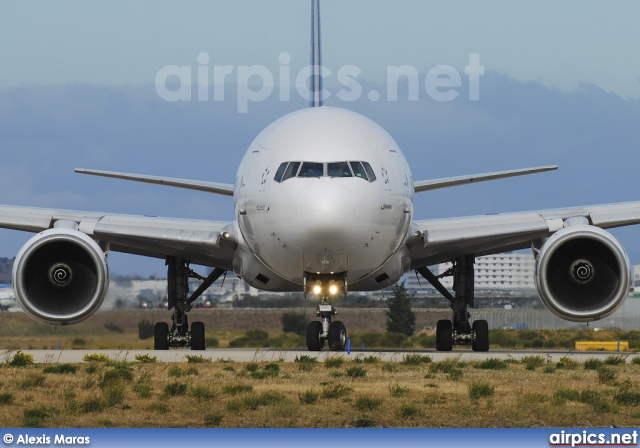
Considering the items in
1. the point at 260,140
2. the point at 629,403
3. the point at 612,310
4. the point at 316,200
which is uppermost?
the point at 260,140

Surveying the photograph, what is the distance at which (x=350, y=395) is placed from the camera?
46.4 ft

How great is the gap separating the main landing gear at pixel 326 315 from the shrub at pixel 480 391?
20.2 feet

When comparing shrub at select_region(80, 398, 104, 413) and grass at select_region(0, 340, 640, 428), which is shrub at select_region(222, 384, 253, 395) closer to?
grass at select_region(0, 340, 640, 428)

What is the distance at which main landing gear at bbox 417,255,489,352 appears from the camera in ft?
80.8

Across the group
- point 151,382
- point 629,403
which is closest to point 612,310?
point 629,403

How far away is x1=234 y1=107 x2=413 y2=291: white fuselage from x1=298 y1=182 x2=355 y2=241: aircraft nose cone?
14 mm

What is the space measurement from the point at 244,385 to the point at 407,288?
17249mm

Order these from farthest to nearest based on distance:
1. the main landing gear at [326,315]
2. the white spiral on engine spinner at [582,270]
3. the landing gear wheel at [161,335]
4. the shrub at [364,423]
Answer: the landing gear wheel at [161,335], the white spiral on engine spinner at [582,270], the main landing gear at [326,315], the shrub at [364,423]

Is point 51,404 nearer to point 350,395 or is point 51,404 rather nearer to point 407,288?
point 350,395

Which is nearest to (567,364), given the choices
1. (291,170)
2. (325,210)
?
(325,210)

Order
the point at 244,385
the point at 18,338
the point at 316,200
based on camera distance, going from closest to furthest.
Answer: the point at 244,385
the point at 316,200
the point at 18,338

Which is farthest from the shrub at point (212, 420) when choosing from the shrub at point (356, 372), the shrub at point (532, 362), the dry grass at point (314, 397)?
the shrub at point (532, 362)

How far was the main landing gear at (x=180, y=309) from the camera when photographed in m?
24.8

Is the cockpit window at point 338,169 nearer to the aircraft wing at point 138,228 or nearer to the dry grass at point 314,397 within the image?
the dry grass at point 314,397
